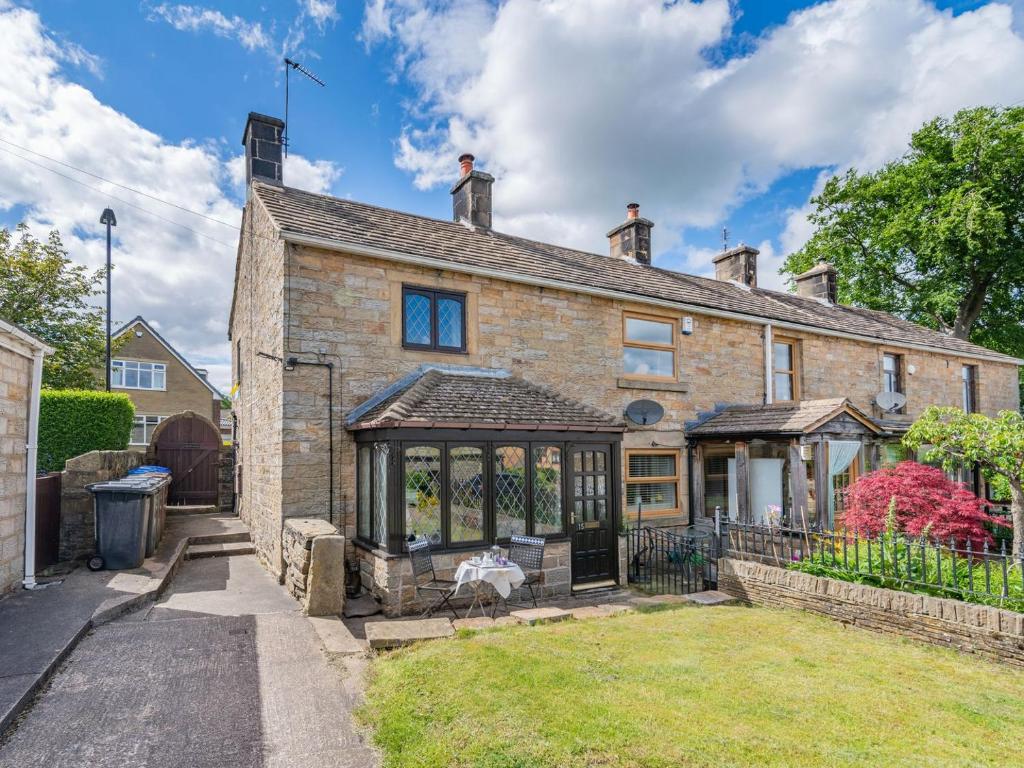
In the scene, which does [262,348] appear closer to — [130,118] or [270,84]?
[130,118]

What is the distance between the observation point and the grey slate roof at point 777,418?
10.8 m

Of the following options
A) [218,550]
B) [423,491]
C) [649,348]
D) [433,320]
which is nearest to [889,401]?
[649,348]

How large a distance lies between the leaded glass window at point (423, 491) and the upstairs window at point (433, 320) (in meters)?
2.47

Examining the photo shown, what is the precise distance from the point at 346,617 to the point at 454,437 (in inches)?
106

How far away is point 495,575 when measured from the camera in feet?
22.9

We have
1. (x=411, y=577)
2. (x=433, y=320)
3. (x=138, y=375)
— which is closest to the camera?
(x=411, y=577)

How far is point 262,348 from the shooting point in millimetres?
10844

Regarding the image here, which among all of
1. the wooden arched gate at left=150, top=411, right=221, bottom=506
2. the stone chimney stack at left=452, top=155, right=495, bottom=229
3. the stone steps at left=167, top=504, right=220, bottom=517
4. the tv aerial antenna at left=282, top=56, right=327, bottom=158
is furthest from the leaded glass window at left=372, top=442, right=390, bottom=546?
the wooden arched gate at left=150, top=411, right=221, bottom=506

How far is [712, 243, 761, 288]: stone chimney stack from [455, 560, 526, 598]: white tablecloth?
524 inches

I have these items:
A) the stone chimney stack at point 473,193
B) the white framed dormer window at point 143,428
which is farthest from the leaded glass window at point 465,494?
the white framed dormer window at point 143,428

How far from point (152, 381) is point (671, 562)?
29.0m

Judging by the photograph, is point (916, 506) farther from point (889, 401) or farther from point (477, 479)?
point (889, 401)

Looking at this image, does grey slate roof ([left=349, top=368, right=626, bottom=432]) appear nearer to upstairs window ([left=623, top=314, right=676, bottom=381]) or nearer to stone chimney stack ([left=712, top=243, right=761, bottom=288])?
upstairs window ([left=623, top=314, right=676, bottom=381])

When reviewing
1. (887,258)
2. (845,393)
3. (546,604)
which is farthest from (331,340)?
(887,258)
